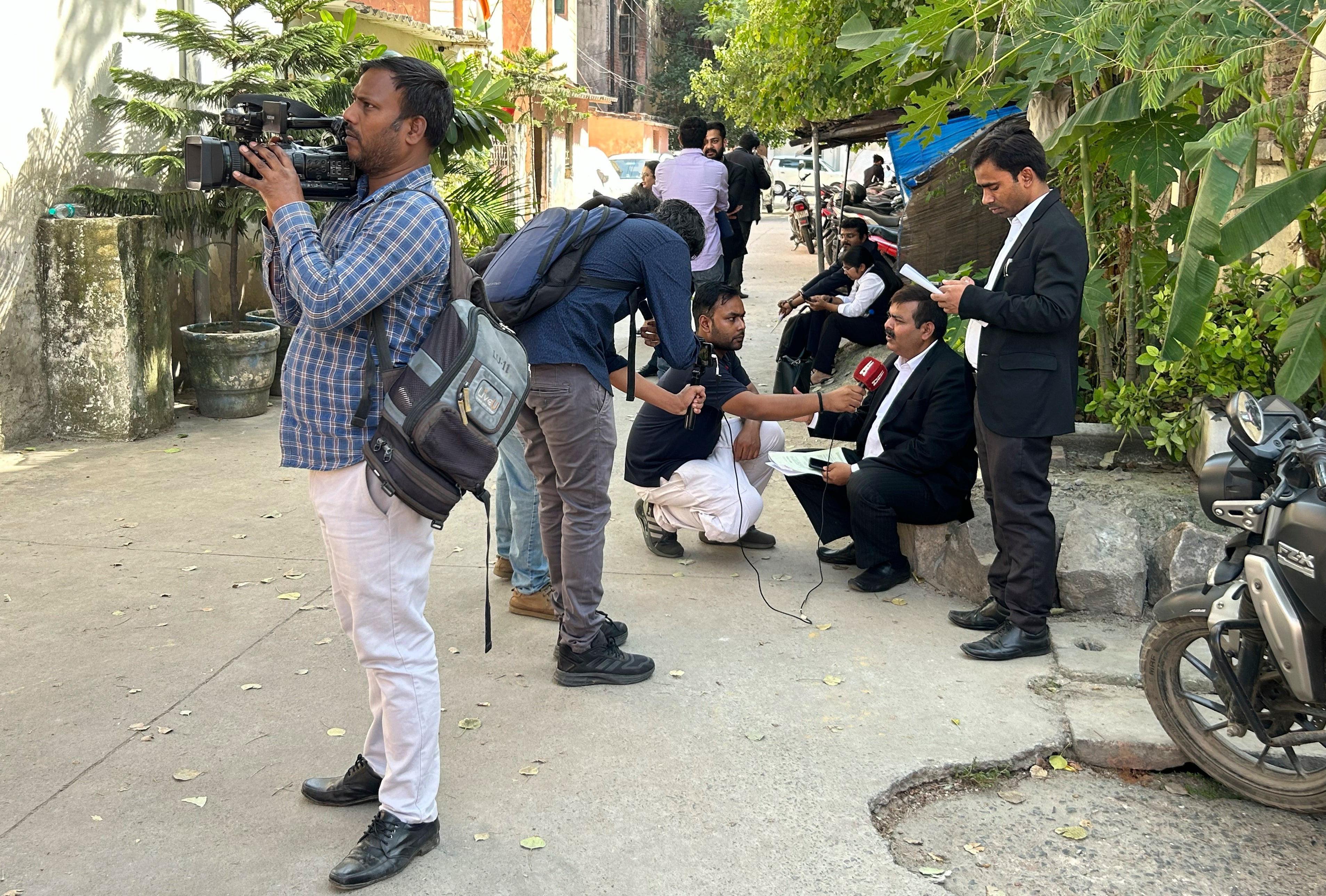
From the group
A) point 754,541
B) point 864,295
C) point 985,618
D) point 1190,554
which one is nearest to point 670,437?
point 754,541

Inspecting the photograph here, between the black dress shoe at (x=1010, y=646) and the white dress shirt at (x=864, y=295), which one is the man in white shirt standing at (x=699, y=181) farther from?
the black dress shoe at (x=1010, y=646)

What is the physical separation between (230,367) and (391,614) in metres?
5.91

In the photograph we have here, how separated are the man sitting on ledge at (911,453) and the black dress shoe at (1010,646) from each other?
73cm

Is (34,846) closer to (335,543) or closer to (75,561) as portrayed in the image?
(335,543)

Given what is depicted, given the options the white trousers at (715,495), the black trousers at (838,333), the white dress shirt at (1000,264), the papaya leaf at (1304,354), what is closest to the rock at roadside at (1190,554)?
the papaya leaf at (1304,354)

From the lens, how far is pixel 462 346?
117 inches

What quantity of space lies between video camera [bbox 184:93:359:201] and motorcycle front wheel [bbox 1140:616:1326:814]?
2702 millimetres

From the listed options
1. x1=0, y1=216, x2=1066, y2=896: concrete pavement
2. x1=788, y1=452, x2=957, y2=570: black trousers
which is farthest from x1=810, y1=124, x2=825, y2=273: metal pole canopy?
x1=788, y1=452, x2=957, y2=570: black trousers

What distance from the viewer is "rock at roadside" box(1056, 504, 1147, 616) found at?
480 cm

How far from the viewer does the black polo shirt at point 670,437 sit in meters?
5.41

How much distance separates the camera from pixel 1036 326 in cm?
429

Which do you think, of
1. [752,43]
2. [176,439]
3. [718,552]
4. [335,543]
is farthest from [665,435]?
[752,43]

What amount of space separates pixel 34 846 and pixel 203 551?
257 cm

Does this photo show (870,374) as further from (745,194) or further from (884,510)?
(745,194)
